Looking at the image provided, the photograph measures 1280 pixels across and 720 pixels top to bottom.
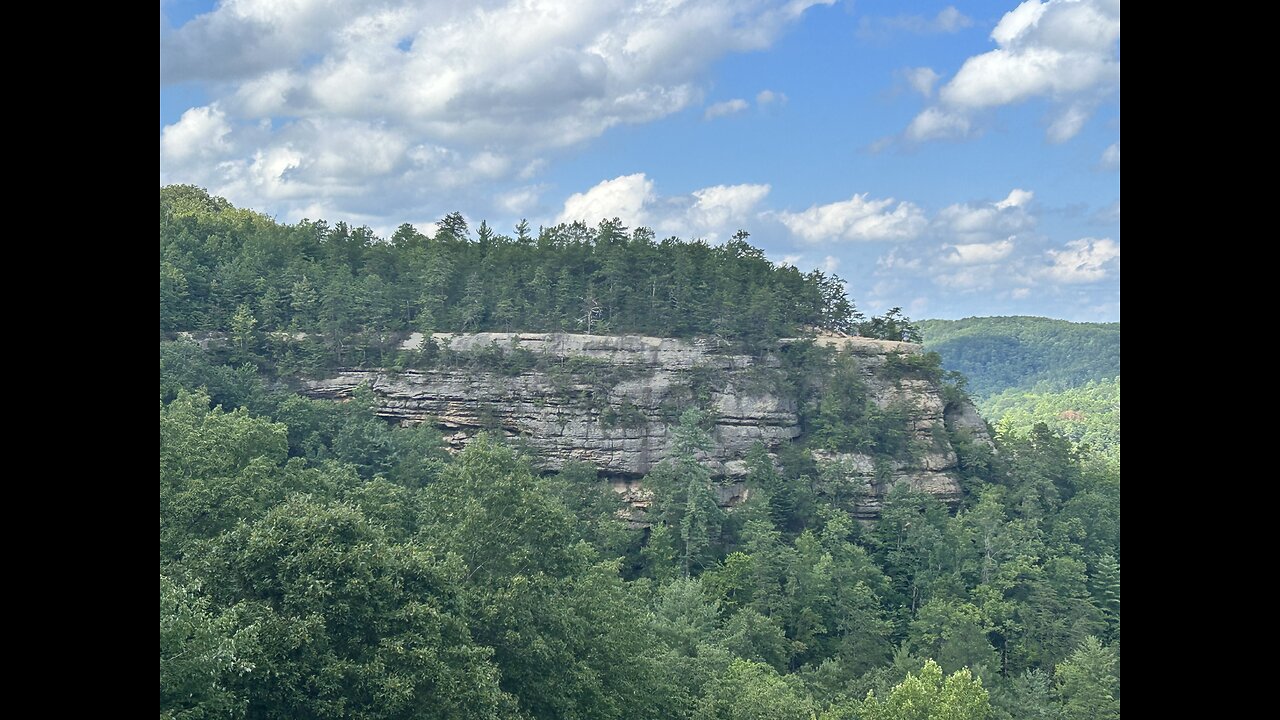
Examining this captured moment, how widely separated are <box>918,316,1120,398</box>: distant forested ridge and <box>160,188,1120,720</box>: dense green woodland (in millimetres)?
56581

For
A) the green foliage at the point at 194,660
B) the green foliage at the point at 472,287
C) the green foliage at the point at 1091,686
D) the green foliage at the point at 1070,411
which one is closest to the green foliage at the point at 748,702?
the green foliage at the point at 1091,686

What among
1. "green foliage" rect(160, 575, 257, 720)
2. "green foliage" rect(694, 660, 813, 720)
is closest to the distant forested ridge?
"green foliage" rect(694, 660, 813, 720)

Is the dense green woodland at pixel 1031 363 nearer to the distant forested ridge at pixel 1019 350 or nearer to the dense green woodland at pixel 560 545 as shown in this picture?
the distant forested ridge at pixel 1019 350

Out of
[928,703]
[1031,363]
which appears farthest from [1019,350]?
[928,703]

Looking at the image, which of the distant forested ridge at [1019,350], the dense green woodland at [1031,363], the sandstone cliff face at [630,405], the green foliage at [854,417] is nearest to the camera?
the sandstone cliff face at [630,405]

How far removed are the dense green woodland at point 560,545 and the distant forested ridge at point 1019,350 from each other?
5658 centimetres

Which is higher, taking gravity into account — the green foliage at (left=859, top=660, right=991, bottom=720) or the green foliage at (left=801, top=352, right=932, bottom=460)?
the green foliage at (left=801, top=352, right=932, bottom=460)

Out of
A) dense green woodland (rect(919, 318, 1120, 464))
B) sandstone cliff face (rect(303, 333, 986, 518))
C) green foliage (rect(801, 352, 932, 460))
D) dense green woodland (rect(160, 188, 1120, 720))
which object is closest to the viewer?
dense green woodland (rect(160, 188, 1120, 720))

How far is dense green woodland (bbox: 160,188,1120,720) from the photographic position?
15.7 m

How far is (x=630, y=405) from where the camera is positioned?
48.1 metres

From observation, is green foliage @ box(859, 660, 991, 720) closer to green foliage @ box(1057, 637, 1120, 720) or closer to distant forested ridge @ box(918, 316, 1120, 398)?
green foliage @ box(1057, 637, 1120, 720)

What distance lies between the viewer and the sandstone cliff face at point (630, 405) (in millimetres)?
46531

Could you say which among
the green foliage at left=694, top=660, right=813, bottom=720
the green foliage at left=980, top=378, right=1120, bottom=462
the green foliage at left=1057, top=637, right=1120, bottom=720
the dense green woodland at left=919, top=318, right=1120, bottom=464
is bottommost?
the green foliage at left=1057, top=637, right=1120, bottom=720
